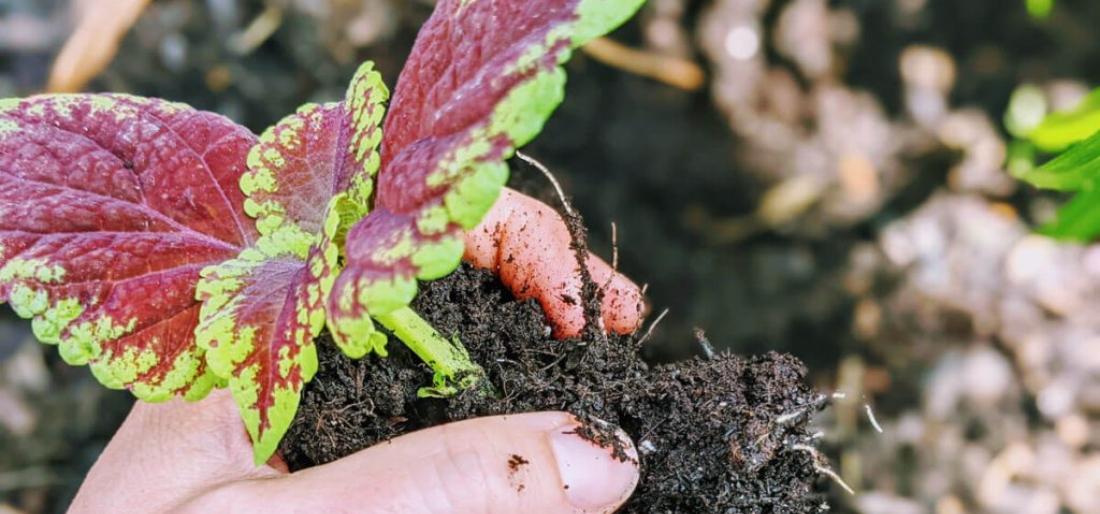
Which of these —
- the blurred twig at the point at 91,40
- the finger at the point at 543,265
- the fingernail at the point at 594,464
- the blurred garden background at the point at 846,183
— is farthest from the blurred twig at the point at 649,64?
the fingernail at the point at 594,464

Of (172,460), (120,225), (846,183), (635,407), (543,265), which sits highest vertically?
(846,183)

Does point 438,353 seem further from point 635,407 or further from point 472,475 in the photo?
point 635,407

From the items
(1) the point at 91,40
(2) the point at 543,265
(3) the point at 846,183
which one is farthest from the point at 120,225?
(3) the point at 846,183

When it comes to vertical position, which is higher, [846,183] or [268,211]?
[846,183]

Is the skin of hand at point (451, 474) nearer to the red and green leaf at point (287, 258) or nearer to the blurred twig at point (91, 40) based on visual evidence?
the red and green leaf at point (287, 258)

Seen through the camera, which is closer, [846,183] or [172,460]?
[172,460]

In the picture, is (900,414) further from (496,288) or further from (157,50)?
(157,50)
